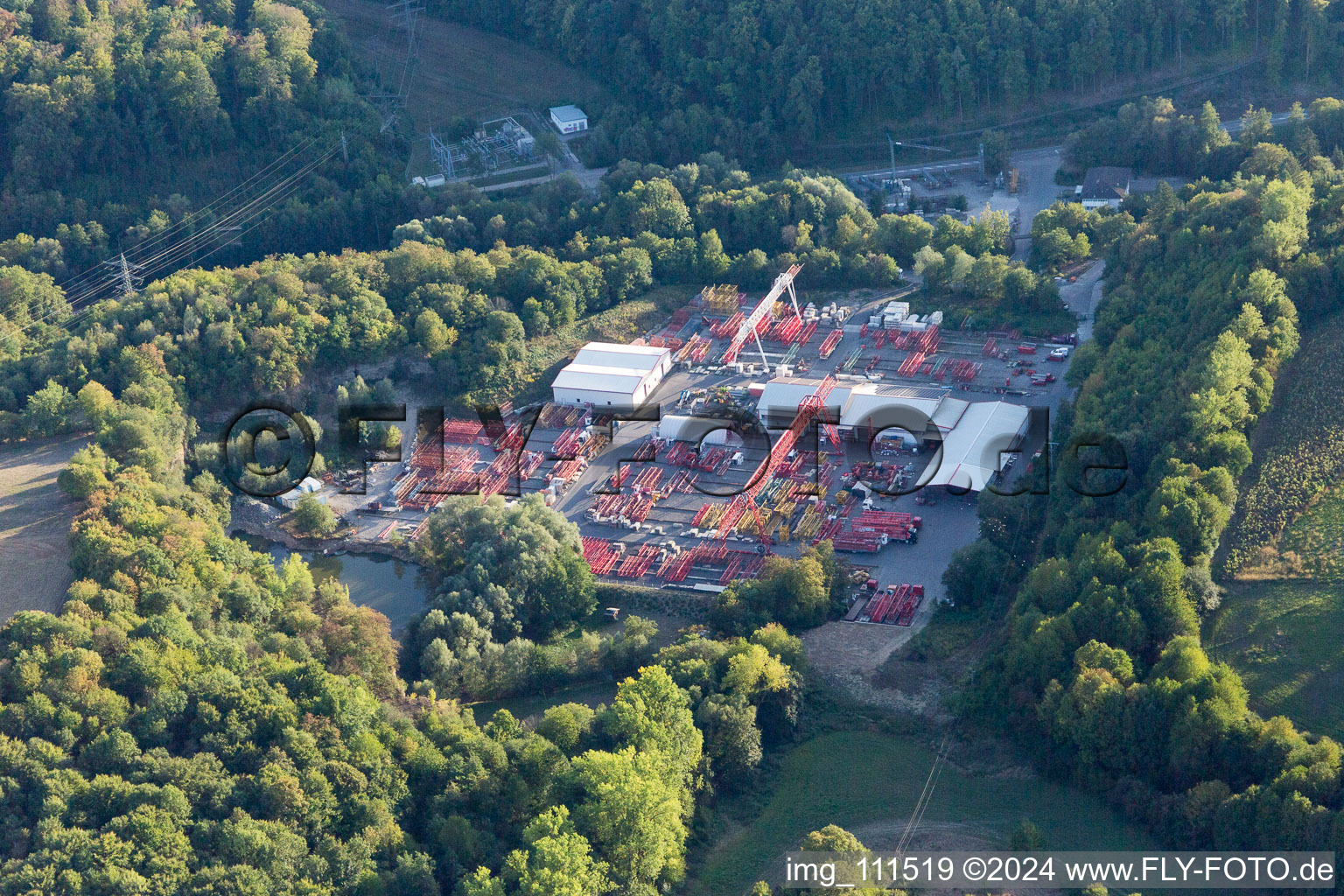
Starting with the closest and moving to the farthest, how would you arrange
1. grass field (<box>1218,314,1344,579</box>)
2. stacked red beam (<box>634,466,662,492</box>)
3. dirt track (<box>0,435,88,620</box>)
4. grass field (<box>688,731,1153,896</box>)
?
grass field (<box>688,731,1153,896</box>)
grass field (<box>1218,314,1344,579</box>)
dirt track (<box>0,435,88,620</box>)
stacked red beam (<box>634,466,662,492</box>)

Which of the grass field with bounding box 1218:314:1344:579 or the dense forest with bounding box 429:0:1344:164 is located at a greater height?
the dense forest with bounding box 429:0:1344:164

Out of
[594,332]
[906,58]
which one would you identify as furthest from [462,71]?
[594,332]

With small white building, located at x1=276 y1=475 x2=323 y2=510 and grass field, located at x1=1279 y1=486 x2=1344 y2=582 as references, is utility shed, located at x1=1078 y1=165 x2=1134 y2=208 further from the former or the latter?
small white building, located at x1=276 y1=475 x2=323 y2=510

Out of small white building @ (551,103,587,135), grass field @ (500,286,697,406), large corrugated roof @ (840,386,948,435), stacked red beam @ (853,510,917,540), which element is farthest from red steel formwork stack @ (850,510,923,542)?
small white building @ (551,103,587,135)

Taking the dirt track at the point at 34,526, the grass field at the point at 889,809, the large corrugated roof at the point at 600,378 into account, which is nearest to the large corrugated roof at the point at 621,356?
the large corrugated roof at the point at 600,378

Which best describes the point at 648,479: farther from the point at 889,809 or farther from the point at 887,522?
the point at 889,809
